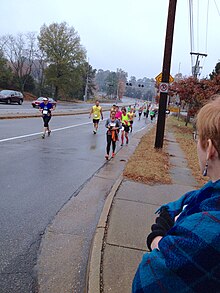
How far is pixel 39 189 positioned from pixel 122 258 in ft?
9.34

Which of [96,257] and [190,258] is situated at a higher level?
[190,258]

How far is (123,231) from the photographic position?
3.69 m

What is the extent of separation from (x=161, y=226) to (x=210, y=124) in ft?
1.98

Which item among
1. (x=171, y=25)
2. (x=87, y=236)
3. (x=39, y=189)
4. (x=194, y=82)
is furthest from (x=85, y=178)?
(x=194, y=82)

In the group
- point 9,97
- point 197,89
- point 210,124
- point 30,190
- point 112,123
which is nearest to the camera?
point 210,124

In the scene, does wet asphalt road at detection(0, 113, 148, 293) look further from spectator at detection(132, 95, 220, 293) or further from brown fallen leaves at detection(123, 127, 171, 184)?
spectator at detection(132, 95, 220, 293)

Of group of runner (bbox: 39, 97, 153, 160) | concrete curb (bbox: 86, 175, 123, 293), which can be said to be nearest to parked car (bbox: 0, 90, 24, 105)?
group of runner (bbox: 39, 97, 153, 160)

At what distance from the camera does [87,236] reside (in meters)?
3.73

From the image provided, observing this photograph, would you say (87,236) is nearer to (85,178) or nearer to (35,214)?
(35,214)

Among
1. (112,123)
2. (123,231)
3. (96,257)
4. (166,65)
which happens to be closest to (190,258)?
(96,257)

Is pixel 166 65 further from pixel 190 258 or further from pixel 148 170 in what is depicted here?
pixel 190 258

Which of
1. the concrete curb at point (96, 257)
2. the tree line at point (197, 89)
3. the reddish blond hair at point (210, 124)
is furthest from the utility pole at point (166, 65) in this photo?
the tree line at point (197, 89)

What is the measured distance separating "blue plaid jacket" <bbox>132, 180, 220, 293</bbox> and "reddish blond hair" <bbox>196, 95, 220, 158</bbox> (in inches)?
9.5

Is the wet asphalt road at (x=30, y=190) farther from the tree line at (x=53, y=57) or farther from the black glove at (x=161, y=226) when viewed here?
the tree line at (x=53, y=57)
